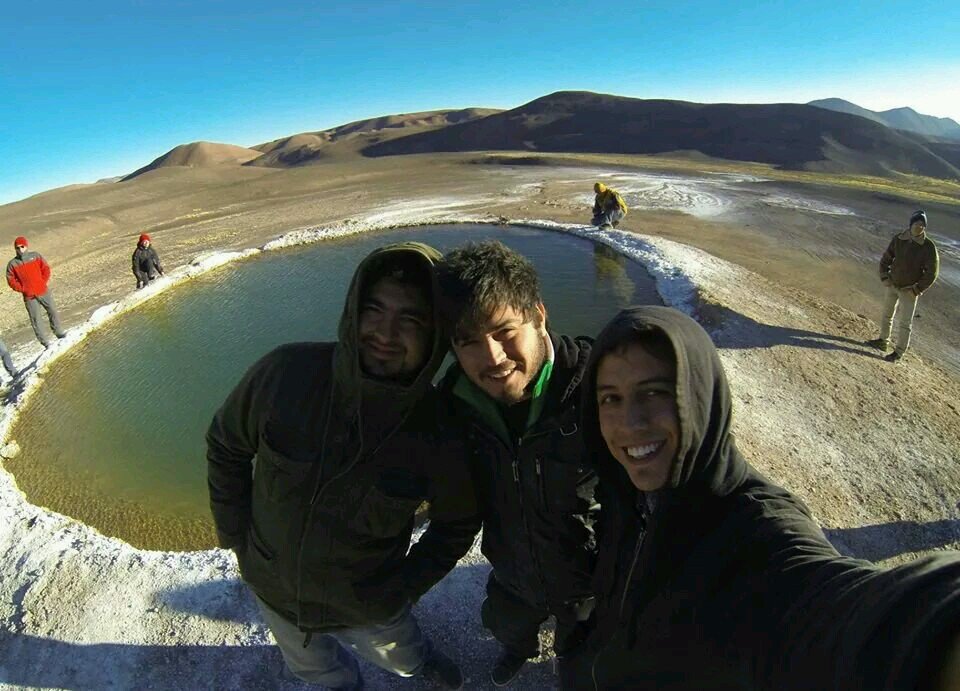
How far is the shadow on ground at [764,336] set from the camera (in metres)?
8.13

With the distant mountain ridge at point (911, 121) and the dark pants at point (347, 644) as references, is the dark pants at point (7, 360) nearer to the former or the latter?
the dark pants at point (347, 644)

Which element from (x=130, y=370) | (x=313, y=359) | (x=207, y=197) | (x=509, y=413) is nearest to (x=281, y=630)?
(x=313, y=359)

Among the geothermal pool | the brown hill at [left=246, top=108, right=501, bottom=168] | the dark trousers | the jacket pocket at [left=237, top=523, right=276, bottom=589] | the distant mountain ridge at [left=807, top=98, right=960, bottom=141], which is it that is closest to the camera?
the jacket pocket at [left=237, top=523, right=276, bottom=589]

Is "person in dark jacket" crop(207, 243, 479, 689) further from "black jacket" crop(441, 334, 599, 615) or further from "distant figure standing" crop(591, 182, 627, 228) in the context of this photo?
"distant figure standing" crop(591, 182, 627, 228)

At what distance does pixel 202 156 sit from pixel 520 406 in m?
122

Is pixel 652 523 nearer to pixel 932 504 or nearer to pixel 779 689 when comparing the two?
pixel 779 689

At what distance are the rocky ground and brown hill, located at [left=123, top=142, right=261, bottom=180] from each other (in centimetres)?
9879

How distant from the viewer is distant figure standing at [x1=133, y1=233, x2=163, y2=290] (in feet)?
46.0

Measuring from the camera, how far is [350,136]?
101 metres

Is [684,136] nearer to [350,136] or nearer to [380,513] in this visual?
[380,513]

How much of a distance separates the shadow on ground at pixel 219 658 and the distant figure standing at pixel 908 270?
24.3 feet

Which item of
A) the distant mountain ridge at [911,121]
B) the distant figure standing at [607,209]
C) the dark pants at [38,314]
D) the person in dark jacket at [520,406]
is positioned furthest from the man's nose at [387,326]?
the distant mountain ridge at [911,121]

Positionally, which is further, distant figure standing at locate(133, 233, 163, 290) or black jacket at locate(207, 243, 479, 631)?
distant figure standing at locate(133, 233, 163, 290)

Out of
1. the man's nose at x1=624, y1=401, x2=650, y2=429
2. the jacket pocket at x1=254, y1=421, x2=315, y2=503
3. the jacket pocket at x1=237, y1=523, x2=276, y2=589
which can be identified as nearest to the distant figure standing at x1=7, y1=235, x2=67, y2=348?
the jacket pocket at x1=237, y1=523, x2=276, y2=589
